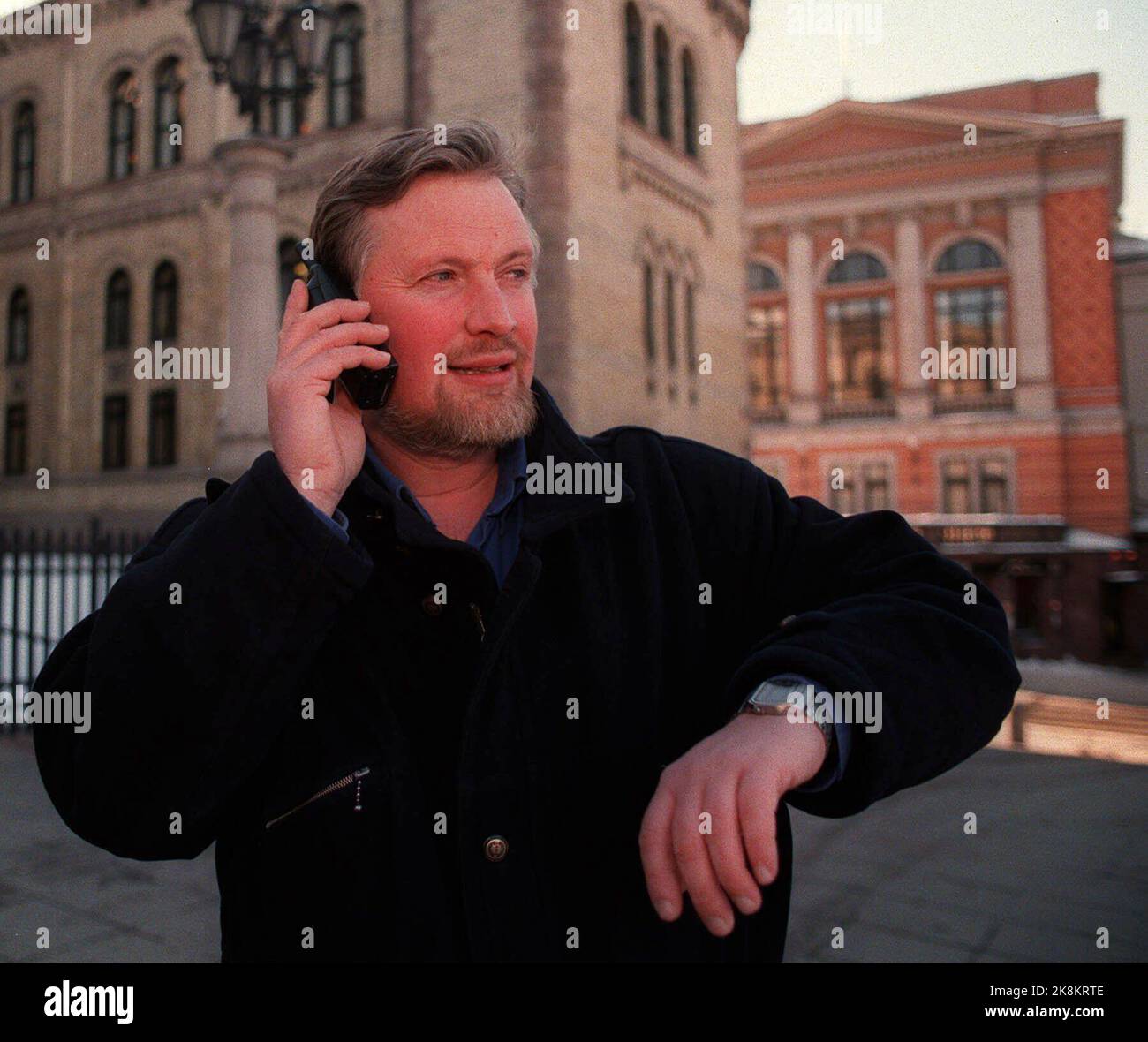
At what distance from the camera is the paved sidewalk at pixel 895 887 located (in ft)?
13.5

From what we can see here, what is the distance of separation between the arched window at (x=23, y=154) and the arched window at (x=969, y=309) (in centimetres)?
2726

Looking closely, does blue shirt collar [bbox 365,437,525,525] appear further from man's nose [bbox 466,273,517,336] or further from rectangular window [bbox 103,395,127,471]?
rectangular window [bbox 103,395,127,471]

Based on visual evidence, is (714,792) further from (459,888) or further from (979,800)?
(979,800)

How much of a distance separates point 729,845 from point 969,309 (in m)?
34.2

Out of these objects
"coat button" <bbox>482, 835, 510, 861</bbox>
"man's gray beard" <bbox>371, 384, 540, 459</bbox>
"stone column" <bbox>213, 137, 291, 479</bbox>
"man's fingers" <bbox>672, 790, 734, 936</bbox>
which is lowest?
"coat button" <bbox>482, 835, 510, 861</bbox>

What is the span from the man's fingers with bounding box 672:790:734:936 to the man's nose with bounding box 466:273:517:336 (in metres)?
0.91

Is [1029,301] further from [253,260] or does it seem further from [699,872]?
[699,872]

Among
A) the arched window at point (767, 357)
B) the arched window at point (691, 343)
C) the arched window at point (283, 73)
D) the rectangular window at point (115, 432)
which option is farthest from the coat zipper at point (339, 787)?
the arched window at point (767, 357)

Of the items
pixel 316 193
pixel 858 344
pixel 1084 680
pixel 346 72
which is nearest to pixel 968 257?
pixel 858 344

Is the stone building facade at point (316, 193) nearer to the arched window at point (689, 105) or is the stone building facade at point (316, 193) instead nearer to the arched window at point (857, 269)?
the arched window at point (689, 105)

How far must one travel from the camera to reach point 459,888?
1470 mm

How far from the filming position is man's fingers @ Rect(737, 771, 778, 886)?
3.52 ft

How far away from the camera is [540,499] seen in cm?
161

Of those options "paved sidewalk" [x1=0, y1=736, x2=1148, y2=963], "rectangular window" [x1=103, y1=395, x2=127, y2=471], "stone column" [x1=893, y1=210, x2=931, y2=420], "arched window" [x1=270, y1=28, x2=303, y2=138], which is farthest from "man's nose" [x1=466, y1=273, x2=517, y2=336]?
"stone column" [x1=893, y1=210, x2=931, y2=420]
